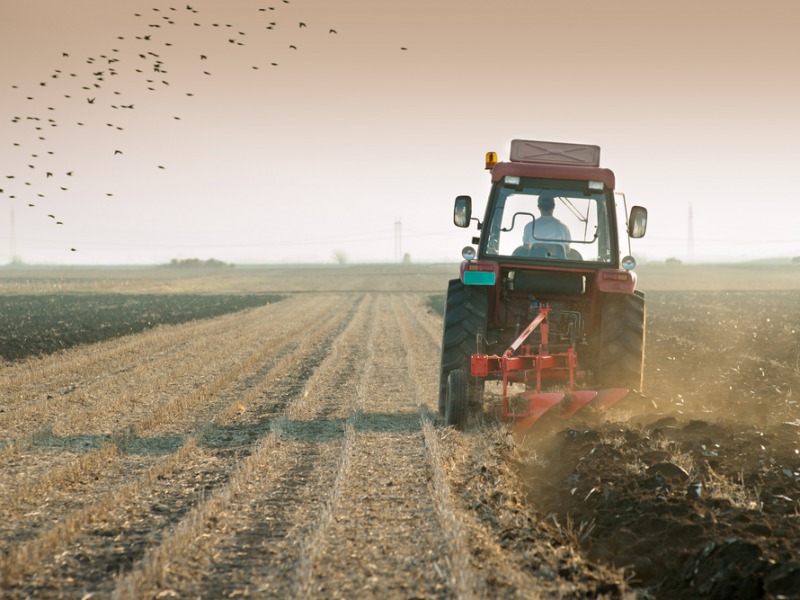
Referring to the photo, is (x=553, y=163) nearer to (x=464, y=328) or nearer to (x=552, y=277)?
(x=552, y=277)

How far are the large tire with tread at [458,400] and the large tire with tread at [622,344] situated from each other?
1.65 m

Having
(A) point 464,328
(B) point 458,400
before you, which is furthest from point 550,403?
(A) point 464,328

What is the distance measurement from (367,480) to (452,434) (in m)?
1.78

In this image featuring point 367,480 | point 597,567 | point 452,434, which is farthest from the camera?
point 452,434

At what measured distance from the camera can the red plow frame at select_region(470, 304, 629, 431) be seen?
807 centimetres

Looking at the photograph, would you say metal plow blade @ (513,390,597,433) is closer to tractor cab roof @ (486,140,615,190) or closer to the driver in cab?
the driver in cab

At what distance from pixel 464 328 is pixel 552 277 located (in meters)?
1.14

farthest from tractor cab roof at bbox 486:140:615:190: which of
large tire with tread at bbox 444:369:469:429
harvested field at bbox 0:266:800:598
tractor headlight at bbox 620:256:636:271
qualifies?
harvested field at bbox 0:266:800:598

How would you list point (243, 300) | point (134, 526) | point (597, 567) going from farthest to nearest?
point (243, 300) → point (134, 526) → point (597, 567)

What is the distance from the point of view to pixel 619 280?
860 centimetres

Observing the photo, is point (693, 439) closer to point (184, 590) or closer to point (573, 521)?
point (573, 521)

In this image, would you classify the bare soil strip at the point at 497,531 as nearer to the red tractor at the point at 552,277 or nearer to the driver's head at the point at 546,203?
the red tractor at the point at 552,277

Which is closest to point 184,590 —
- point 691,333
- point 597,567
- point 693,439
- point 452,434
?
point 597,567

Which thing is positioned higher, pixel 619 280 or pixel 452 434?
pixel 619 280
